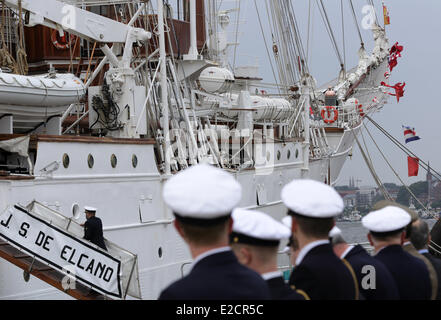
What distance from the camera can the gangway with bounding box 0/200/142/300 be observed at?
12.1 meters

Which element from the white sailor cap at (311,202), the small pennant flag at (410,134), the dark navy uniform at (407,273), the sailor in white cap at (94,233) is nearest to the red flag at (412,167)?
the small pennant flag at (410,134)

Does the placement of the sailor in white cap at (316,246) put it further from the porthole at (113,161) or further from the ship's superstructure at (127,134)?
the porthole at (113,161)

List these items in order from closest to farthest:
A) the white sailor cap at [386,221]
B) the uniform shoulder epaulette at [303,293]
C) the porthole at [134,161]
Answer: the uniform shoulder epaulette at [303,293], the white sailor cap at [386,221], the porthole at [134,161]

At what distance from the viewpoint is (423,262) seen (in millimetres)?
6398

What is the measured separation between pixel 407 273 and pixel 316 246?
152 cm

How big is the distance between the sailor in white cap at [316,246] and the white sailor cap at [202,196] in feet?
3.02

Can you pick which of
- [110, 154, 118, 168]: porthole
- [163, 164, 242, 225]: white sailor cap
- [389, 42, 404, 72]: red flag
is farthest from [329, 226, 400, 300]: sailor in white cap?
[389, 42, 404, 72]: red flag

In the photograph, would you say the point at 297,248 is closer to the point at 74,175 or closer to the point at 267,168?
the point at 74,175

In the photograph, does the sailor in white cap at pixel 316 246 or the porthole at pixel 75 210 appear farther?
the porthole at pixel 75 210

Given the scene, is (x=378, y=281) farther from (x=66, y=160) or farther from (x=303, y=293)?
(x=66, y=160)

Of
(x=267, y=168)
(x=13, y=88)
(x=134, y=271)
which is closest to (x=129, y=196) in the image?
(x=13, y=88)

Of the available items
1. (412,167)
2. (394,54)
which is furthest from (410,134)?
(394,54)

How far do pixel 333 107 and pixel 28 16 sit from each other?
1705 centimetres

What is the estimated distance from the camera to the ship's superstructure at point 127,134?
1492 cm
